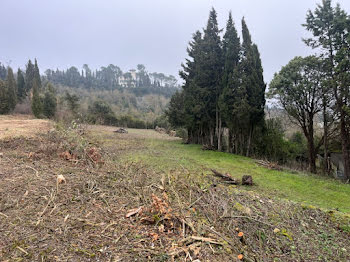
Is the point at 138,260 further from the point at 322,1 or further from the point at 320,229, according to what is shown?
the point at 322,1

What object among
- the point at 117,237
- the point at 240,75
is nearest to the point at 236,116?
the point at 240,75

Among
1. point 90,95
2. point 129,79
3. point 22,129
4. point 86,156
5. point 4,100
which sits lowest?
point 86,156

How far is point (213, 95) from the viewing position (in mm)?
14617

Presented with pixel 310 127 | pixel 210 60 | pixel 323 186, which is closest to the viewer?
pixel 323 186

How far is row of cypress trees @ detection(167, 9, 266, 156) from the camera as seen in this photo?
12.1 m

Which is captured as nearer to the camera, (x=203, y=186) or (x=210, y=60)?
(x=203, y=186)

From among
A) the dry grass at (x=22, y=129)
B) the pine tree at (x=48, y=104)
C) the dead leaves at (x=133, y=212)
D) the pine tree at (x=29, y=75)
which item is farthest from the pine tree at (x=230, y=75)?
the pine tree at (x=29, y=75)

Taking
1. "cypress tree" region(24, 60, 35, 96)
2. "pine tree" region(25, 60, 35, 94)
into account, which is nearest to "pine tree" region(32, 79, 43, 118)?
"pine tree" region(25, 60, 35, 94)

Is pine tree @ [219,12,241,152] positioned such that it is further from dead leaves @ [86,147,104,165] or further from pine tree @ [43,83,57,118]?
pine tree @ [43,83,57,118]

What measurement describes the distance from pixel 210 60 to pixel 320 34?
618cm

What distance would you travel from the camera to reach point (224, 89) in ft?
42.1

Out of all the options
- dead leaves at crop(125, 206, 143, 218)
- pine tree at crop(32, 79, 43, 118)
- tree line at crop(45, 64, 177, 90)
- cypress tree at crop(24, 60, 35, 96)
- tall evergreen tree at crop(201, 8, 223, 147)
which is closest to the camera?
dead leaves at crop(125, 206, 143, 218)

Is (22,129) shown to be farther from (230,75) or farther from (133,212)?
(230,75)

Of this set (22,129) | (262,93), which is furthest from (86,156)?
(262,93)
